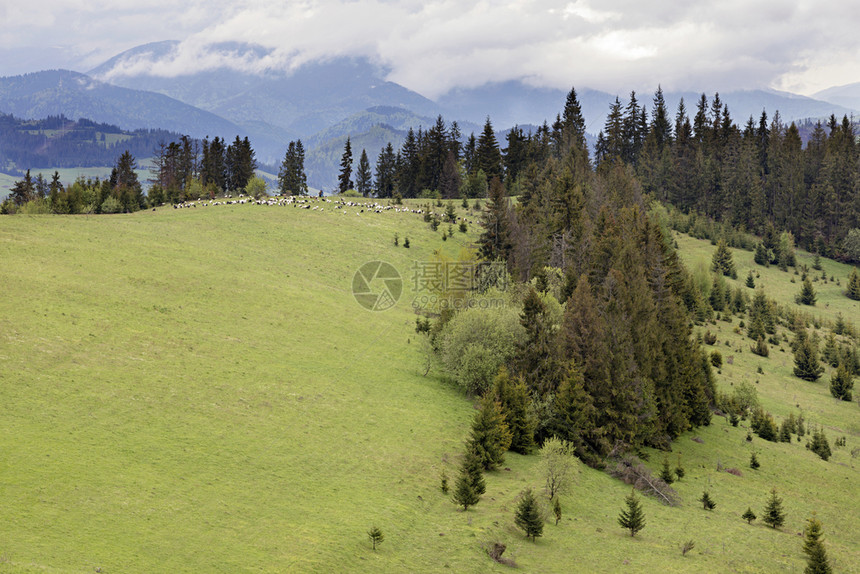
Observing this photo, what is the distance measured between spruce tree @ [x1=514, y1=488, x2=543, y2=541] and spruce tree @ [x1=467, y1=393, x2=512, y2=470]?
7873 millimetres

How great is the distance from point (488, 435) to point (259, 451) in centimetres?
1515

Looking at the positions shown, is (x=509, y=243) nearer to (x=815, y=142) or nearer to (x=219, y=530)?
(x=219, y=530)

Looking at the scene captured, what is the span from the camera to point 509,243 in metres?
91.7

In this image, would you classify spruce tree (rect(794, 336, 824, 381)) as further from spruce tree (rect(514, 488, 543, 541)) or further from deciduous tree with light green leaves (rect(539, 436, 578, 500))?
spruce tree (rect(514, 488, 543, 541))

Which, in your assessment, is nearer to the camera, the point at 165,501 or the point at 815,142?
the point at 165,501

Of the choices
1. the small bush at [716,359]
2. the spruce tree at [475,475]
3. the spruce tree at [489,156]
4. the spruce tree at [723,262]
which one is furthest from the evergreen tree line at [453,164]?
the spruce tree at [475,475]

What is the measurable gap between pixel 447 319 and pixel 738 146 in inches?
5458

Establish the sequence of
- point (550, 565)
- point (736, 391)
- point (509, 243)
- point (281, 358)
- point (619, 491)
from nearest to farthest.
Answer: point (550, 565) → point (619, 491) → point (281, 358) → point (736, 391) → point (509, 243)

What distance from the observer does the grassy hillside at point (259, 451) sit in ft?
83.9

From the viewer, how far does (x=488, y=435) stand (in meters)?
39.4

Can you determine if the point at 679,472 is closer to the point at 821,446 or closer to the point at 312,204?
the point at 821,446

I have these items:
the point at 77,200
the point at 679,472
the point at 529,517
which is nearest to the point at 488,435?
the point at 529,517

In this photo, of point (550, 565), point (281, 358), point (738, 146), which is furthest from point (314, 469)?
point (738, 146)

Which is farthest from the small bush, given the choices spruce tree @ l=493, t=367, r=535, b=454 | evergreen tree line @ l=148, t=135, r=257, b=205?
evergreen tree line @ l=148, t=135, r=257, b=205
